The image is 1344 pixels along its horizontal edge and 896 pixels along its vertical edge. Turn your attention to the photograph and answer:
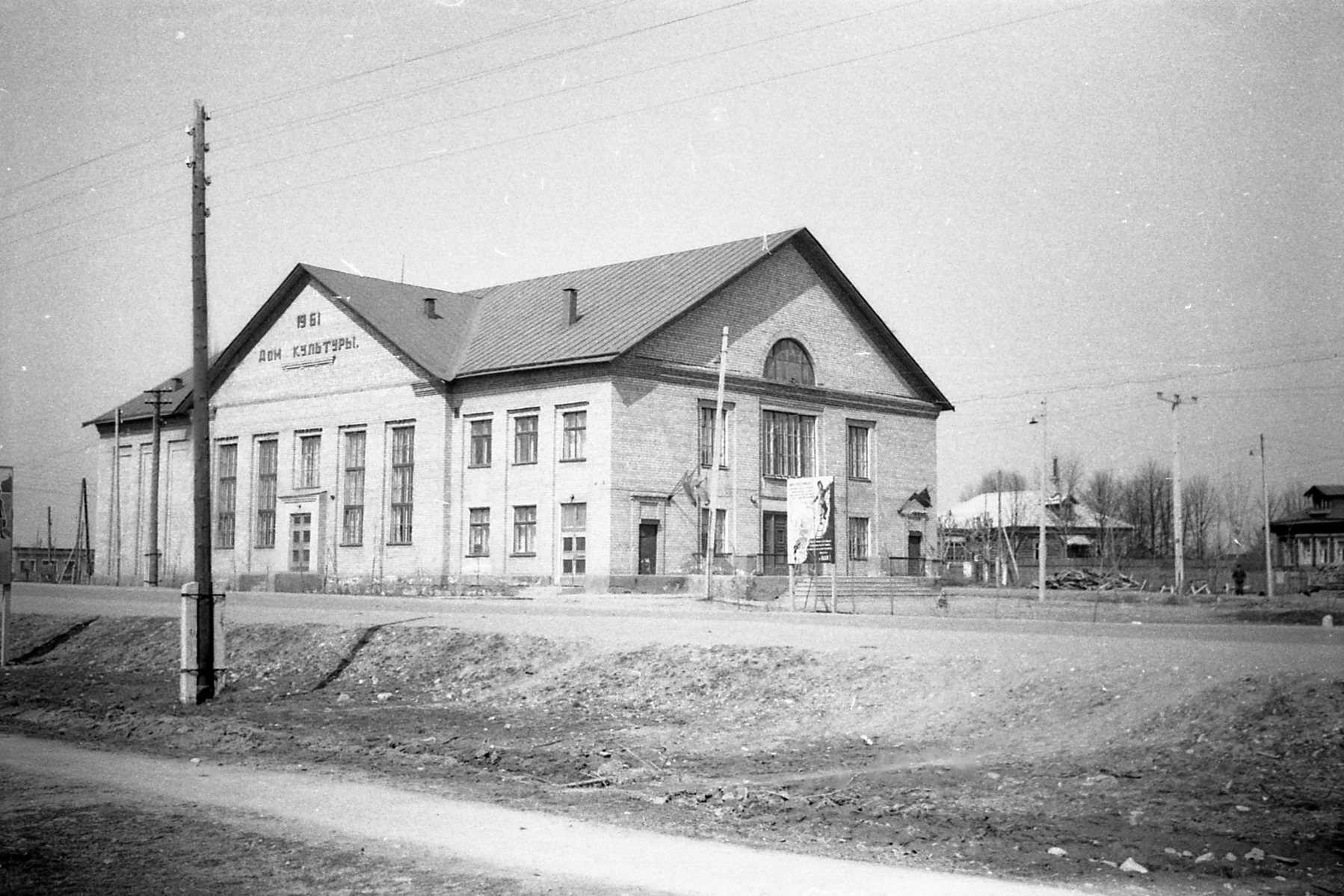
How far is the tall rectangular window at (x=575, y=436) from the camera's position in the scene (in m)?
46.8

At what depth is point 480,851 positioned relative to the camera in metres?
9.47

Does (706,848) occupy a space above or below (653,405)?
below

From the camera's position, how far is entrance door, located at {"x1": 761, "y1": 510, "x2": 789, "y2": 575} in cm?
4959

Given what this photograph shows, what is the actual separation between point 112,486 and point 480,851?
206 ft

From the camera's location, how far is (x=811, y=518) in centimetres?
3347

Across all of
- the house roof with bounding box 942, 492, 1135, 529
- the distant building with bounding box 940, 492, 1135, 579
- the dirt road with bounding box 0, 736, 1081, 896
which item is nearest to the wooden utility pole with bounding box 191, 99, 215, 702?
the dirt road with bounding box 0, 736, 1081, 896

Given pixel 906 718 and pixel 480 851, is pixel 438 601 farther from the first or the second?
pixel 480 851

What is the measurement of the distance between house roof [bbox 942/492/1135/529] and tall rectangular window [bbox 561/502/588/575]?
61.4 m

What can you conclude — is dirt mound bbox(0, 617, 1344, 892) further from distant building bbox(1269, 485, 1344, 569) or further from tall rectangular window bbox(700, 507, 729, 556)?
distant building bbox(1269, 485, 1344, 569)

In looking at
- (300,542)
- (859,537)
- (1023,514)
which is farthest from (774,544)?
(1023,514)

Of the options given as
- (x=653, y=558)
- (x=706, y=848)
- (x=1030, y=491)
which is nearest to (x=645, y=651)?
(x=706, y=848)

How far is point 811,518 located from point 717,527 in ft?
50.4

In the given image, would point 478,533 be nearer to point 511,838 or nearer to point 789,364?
point 789,364

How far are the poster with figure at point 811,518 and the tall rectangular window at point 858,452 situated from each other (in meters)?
20.7
